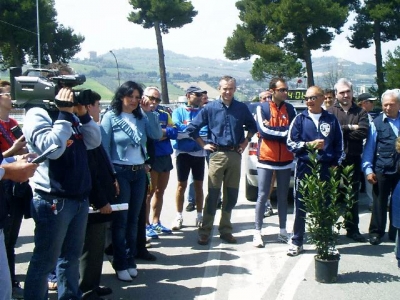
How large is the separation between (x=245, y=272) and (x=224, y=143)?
167 cm

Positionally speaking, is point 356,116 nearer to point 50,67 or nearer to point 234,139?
point 234,139

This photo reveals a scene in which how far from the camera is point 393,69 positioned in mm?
30109

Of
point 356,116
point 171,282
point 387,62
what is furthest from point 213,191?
point 387,62

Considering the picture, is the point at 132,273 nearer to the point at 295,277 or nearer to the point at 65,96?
the point at 295,277

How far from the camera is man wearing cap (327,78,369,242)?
6434 mm

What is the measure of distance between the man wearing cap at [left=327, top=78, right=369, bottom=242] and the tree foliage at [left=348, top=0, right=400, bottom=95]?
91.9ft

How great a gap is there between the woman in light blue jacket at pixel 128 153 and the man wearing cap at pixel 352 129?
2.69 meters

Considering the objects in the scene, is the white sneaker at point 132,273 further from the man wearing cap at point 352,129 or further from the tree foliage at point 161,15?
the tree foliage at point 161,15

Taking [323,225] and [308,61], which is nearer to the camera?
[323,225]

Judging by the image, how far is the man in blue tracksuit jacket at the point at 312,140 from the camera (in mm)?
5824

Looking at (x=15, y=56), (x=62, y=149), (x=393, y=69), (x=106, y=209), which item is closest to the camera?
(x=62, y=149)

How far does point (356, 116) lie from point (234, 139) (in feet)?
5.23

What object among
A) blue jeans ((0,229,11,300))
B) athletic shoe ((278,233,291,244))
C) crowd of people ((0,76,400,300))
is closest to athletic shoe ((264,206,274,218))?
Result: crowd of people ((0,76,400,300))

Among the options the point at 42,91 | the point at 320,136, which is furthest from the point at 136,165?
the point at 320,136
